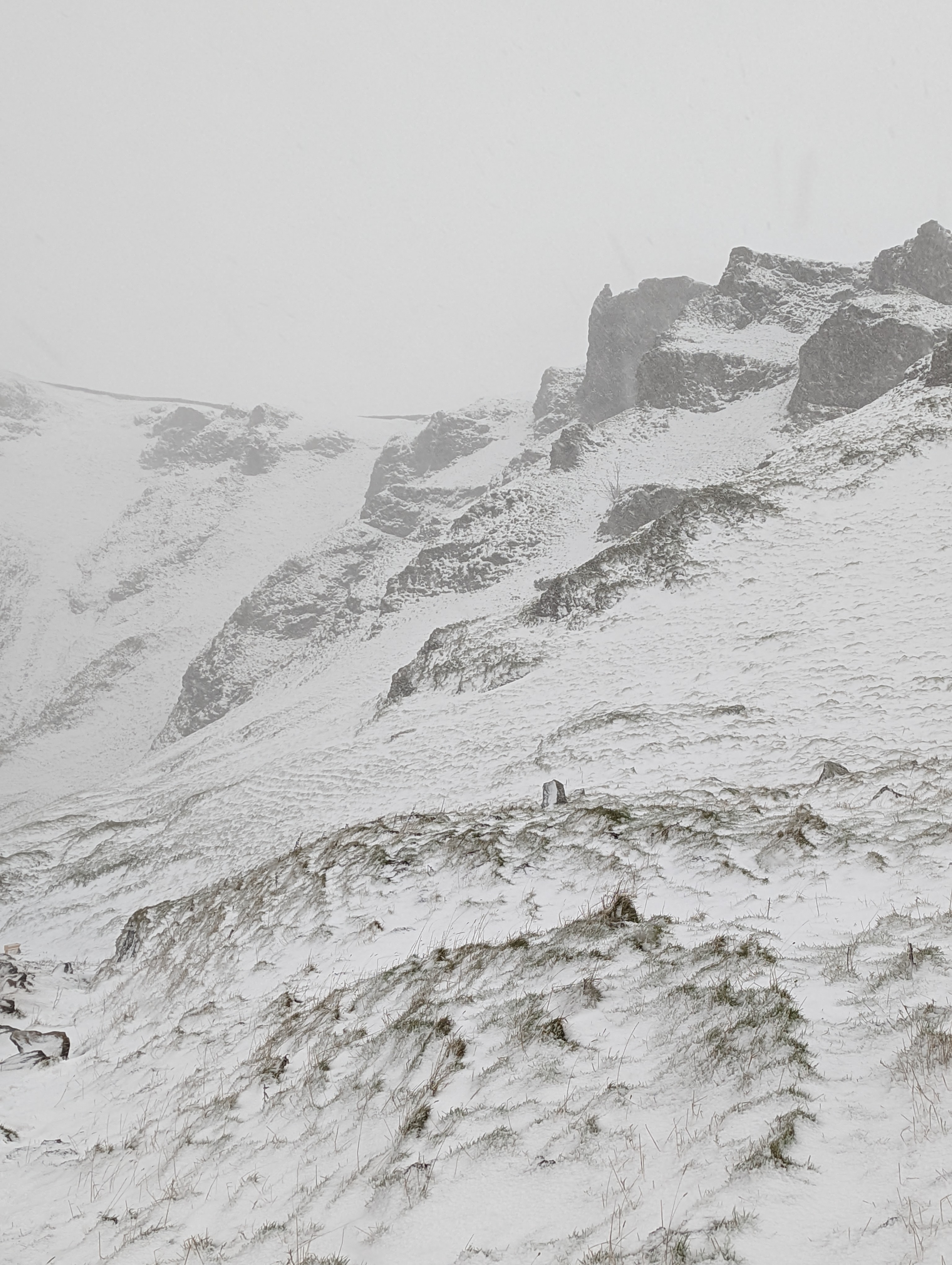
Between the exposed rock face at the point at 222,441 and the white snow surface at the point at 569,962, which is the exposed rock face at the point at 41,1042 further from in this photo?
the exposed rock face at the point at 222,441

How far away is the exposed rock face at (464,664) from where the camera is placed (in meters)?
22.1

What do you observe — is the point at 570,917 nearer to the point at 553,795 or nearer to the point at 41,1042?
the point at 553,795

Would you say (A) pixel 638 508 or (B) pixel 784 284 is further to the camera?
(B) pixel 784 284

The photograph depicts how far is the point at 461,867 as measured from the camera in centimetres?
795

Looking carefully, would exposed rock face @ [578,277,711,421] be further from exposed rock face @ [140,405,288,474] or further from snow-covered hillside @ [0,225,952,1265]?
exposed rock face @ [140,405,288,474]

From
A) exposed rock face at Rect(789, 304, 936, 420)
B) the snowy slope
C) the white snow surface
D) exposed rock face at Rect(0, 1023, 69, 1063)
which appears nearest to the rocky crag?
exposed rock face at Rect(789, 304, 936, 420)

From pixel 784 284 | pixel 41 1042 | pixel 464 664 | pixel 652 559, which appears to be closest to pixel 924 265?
pixel 784 284

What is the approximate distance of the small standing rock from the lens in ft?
35.7

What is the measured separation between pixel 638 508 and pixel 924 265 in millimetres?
30961

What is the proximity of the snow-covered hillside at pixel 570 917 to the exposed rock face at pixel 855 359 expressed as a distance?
19 cm

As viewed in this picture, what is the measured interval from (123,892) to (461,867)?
1194 centimetres

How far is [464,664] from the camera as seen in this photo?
79.0 ft

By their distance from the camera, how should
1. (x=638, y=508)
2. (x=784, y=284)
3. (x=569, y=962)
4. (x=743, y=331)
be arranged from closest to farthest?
(x=569, y=962) → (x=638, y=508) → (x=743, y=331) → (x=784, y=284)

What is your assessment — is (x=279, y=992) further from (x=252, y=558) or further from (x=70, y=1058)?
(x=252, y=558)
